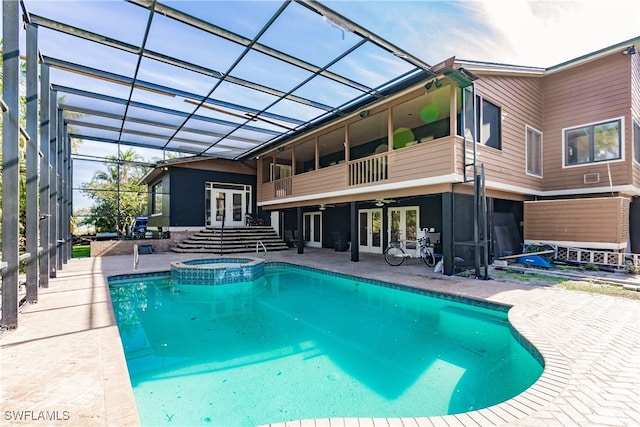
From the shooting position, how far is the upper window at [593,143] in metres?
8.55

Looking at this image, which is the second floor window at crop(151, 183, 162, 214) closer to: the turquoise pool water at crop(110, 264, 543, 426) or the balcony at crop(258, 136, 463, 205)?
the balcony at crop(258, 136, 463, 205)

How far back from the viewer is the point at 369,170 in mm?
8984

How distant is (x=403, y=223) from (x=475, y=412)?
9.79 m

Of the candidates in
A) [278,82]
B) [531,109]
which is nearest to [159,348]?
[278,82]

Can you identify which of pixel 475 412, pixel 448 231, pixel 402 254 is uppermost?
pixel 448 231

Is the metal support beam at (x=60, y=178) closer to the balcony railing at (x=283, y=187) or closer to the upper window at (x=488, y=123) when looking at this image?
the balcony railing at (x=283, y=187)

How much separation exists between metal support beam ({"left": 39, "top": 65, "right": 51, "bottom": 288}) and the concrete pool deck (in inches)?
30.7

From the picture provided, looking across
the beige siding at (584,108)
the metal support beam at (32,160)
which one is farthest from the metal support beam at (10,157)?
the beige siding at (584,108)

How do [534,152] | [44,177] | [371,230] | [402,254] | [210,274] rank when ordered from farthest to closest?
1. [371,230]
2. [534,152]
3. [402,254]
4. [210,274]
5. [44,177]

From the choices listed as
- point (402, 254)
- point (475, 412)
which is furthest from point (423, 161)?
point (475, 412)

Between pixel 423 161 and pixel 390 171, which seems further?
pixel 390 171

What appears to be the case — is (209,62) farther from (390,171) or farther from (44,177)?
(390,171)

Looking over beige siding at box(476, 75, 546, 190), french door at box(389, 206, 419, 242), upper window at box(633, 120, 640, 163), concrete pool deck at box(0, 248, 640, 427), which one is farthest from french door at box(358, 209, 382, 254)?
upper window at box(633, 120, 640, 163)

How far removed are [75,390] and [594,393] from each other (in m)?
4.12
